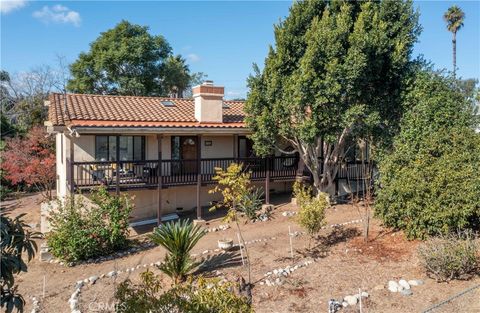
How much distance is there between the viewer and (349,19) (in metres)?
14.5

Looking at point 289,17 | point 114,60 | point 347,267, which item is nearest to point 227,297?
point 347,267

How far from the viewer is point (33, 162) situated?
20844 millimetres

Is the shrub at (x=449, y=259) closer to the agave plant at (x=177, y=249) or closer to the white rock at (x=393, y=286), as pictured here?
the white rock at (x=393, y=286)

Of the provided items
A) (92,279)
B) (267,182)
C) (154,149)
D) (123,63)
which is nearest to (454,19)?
(123,63)

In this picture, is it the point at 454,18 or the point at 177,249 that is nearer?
the point at 177,249

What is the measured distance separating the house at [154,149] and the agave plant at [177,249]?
14.3 ft

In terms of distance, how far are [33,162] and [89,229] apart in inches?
408

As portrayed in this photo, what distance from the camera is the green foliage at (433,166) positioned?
11.0 m

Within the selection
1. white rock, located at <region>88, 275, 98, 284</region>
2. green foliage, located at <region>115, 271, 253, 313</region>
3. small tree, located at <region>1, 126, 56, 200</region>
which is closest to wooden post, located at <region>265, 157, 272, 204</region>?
white rock, located at <region>88, 275, 98, 284</region>

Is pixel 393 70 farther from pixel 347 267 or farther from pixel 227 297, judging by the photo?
pixel 227 297

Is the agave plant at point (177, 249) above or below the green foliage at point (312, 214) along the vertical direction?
below

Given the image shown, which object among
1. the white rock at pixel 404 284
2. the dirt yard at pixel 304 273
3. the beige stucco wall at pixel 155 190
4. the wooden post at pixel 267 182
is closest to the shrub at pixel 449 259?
the dirt yard at pixel 304 273

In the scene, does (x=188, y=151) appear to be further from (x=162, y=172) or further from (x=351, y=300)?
(x=351, y=300)

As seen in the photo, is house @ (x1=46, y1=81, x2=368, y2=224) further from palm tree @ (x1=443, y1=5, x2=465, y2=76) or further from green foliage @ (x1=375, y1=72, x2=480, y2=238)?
palm tree @ (x1=443, y1=5, x2=465, y2=76)
